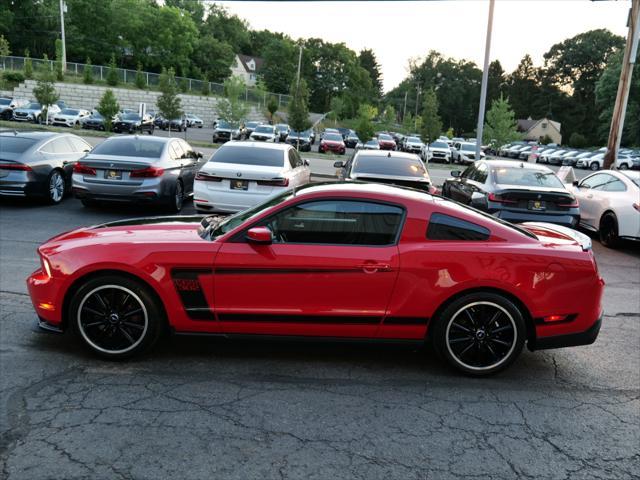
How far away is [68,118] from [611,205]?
4040 cm

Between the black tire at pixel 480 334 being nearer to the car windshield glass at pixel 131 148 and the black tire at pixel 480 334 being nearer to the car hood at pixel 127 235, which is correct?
the car hood at pixel 127 235

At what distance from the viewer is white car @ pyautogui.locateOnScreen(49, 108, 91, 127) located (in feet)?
140

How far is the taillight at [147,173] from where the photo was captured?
36.0 feet

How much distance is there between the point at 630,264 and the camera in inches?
388


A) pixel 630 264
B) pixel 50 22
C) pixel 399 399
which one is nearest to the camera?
pixel 399 399

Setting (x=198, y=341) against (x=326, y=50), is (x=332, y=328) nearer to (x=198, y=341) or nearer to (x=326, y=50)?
(x=198, y=341)

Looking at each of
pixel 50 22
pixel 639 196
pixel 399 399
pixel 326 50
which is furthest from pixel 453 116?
pixel 399 399

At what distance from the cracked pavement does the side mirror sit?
100 cm

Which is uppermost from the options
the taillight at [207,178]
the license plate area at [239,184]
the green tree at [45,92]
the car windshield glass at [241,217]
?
the green tree at [45,92]

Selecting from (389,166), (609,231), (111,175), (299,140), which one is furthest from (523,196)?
(299,140)

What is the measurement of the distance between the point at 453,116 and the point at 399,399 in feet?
399

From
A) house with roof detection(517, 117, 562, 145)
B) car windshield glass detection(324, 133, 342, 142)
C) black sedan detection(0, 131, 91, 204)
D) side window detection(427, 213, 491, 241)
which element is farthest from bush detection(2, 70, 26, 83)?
house with roof detection(517, 117, 562, 145)

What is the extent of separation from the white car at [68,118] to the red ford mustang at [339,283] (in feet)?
138

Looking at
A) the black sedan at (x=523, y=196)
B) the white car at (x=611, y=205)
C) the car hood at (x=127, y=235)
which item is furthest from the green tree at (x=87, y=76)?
the car hood at (x=127, y=235)
